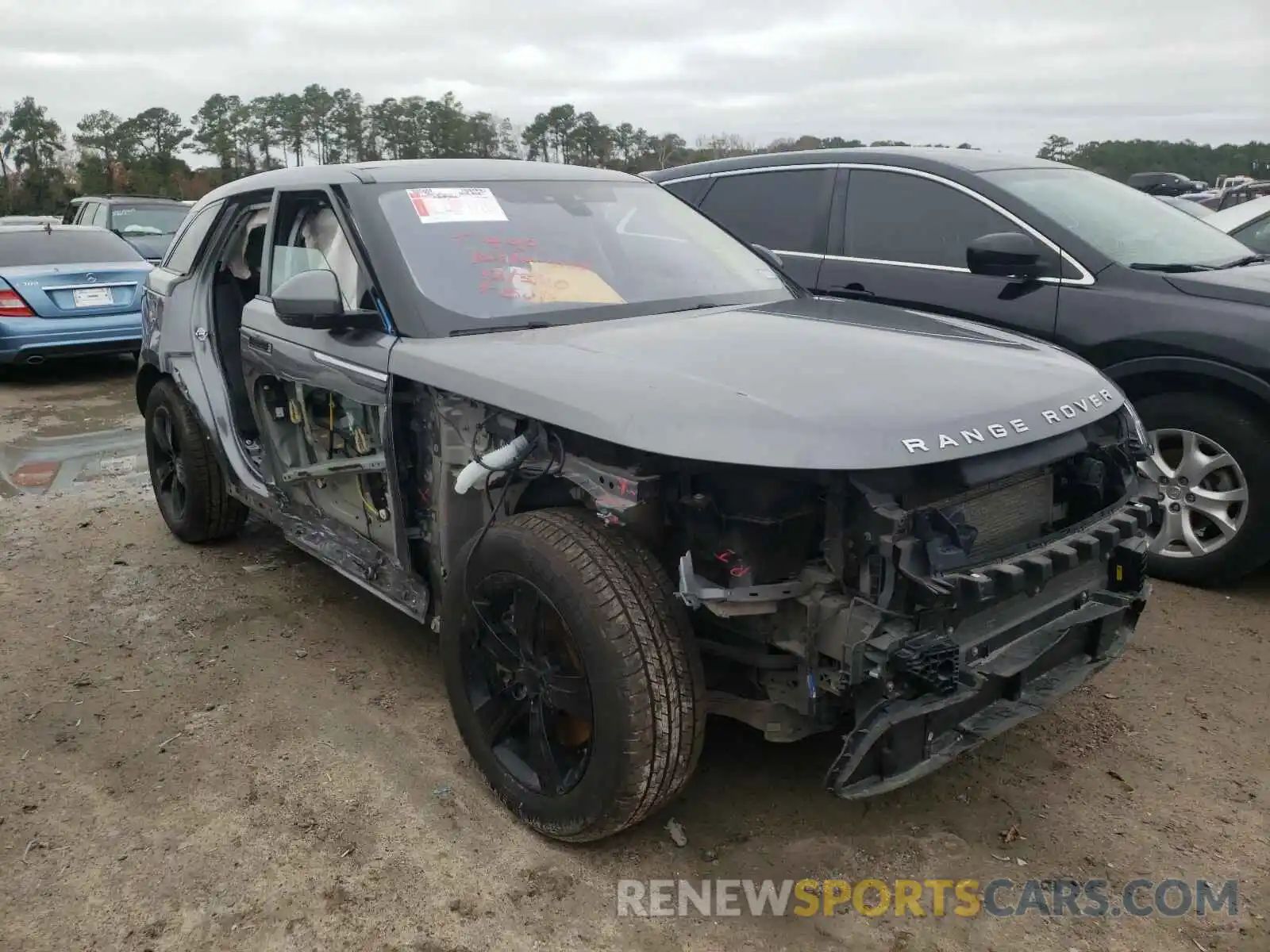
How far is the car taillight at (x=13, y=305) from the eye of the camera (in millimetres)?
8883

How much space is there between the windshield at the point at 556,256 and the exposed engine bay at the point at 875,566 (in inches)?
17.5

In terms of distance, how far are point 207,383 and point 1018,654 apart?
3.52 metres

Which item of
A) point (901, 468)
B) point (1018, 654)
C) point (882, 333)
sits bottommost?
point (1018, 654)

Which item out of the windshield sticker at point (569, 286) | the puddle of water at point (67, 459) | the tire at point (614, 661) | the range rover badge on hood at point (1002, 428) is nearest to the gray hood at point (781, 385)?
the range rover badge on hood at point (1002, 428)

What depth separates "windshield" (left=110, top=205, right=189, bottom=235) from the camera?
1349 centimetres

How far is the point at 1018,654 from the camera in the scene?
96.2 inches

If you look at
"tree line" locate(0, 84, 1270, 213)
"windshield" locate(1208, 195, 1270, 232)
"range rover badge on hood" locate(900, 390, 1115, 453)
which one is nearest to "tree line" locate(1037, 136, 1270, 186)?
"tree line" locate(0, 84, 1270, 213)

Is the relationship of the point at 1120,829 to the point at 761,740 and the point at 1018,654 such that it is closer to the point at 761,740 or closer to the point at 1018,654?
the point at 1018,654

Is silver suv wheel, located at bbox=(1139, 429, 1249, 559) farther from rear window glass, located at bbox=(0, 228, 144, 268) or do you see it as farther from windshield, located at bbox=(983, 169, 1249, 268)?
rear window glass, located at bbox=(0, 228, 144, 268)

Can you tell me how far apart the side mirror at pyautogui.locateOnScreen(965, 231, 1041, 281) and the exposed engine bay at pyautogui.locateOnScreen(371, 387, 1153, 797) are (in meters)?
1.53

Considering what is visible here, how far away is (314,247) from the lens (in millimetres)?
3547

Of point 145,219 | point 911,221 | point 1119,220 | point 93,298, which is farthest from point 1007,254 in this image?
point 145,219

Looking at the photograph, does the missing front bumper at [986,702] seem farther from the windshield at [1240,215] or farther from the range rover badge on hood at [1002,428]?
the windshield at [1240,215]

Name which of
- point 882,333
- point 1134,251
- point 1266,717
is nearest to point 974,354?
→ point 882,333
